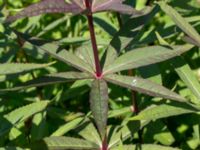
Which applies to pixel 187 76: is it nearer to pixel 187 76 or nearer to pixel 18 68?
pixel 187 76

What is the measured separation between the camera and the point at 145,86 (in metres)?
1.21

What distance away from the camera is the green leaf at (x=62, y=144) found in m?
1.31

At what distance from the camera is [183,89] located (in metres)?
1.85

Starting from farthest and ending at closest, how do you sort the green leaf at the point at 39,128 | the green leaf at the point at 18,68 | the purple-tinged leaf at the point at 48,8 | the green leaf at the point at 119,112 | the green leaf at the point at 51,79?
the green leaf at the point at 119,112
the green leaf at the point at 39,128
the green leaf at the point at 18,68
the green leaf at the point at 51,79
the purple-tinged leaf at the point at 48,8

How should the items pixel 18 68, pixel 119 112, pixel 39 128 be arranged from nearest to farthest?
pixel 18 68 < pixel 39 128 < pixel 119 112

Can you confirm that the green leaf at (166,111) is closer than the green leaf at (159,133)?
Yes

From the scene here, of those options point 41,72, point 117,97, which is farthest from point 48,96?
point 117,97

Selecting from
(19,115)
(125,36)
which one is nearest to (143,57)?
(125,36)

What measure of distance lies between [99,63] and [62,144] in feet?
0.86

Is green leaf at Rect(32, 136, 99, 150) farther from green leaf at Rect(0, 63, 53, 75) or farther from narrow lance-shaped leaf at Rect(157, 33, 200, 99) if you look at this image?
narrow lance-shaped leaf at Rect(157, 33, 200, 99)

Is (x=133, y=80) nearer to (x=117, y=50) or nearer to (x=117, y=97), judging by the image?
(x=117, y=50)

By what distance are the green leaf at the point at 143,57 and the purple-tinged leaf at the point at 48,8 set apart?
0.21 m

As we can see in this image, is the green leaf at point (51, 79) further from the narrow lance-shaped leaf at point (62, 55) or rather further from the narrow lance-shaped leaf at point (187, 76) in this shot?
the narrow lance-shaped leaf at point (187, 76)

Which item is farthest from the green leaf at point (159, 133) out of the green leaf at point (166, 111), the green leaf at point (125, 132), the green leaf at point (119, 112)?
the green leaf at point (166, 111)
